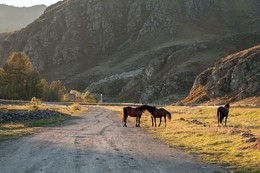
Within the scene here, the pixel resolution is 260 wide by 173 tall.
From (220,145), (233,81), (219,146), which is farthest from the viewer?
(233,81)

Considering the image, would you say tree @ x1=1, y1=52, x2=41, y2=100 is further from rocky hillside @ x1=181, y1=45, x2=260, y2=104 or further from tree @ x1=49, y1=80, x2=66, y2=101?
rocky hillside @ x1=181, y1=45, x2=260, y2=104

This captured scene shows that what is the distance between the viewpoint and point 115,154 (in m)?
18.4

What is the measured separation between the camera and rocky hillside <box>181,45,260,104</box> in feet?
257

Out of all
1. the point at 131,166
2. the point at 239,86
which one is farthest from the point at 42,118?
the point at 239,86

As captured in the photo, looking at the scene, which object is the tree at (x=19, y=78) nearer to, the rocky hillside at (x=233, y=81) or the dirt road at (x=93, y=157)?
the rocky hillside at (x=233, y=81)

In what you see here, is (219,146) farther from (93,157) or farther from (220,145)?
(93,157)

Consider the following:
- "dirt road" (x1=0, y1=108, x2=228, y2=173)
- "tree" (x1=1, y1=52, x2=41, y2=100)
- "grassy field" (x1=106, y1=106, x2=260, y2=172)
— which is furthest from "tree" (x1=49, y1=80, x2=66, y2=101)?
"dirt road" (x1=0, y1=108, x2=228, y2=173)

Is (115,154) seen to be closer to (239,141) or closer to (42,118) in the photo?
(239,141)

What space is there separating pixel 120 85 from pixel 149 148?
175 meters

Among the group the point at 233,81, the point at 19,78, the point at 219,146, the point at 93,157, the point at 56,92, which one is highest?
the point at 19,78

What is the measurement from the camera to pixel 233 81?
284ft

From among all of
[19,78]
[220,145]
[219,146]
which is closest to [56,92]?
[19,78]

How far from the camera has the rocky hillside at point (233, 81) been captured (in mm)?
78394

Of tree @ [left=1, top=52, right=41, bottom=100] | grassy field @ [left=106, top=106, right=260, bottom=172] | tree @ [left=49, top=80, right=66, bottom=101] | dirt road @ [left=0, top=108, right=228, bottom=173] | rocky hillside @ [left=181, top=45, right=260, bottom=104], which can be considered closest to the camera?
dirt road @ [left=0, top=108, right=228, bottom=173]
